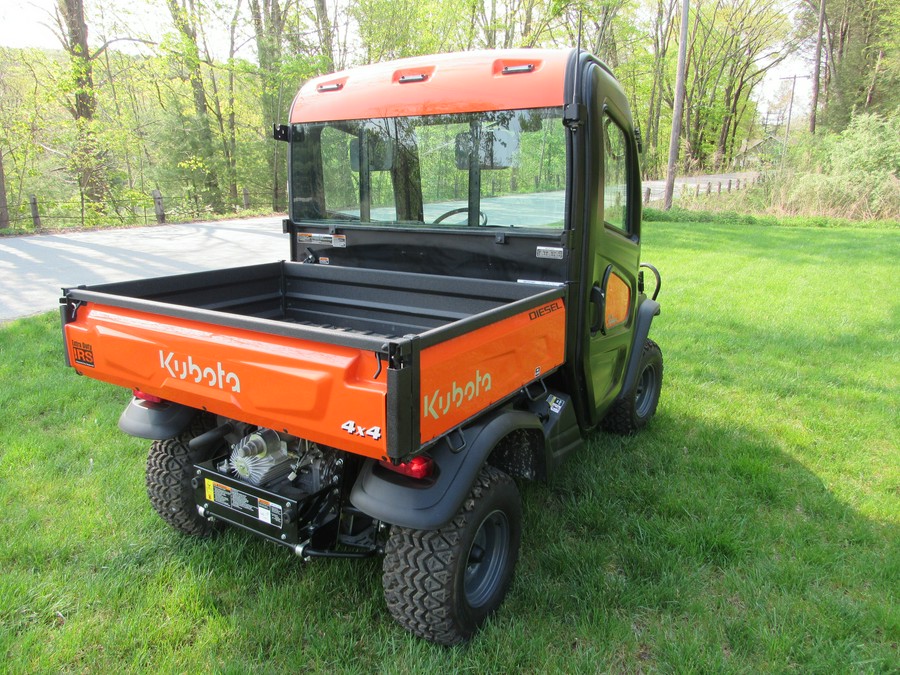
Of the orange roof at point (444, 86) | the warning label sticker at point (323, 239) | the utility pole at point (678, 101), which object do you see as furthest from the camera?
the utility pole at point (678, 101)

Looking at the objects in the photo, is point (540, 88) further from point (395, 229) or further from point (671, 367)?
point (671, 367)

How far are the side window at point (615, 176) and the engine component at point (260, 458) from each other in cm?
196

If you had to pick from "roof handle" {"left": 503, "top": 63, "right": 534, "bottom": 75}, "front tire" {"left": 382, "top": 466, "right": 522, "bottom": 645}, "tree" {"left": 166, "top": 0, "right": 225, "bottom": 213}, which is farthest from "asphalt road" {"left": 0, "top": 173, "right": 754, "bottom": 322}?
"tree" {"left": 166, "top": 0, "right": 225, "bottom": 213}

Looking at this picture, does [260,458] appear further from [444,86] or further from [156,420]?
[444,86]

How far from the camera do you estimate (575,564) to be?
2.74 m

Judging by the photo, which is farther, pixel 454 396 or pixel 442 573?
pixel 442 573

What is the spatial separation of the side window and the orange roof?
15.5 inches

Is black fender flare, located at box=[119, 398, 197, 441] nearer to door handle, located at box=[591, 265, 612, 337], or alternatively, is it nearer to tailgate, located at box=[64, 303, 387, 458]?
tailgate, located at box=[64, 303, 387, 458]

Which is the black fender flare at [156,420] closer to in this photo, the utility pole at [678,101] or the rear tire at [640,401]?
the rear tire at [640,401]

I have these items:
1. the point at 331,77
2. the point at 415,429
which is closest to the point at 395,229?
the point at 331,77

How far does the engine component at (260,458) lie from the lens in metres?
2.44

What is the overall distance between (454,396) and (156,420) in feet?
4.60

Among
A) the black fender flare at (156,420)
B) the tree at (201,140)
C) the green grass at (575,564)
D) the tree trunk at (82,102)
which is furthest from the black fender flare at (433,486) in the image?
the tree at (201,140)

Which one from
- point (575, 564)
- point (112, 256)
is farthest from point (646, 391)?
point (112, 256)
